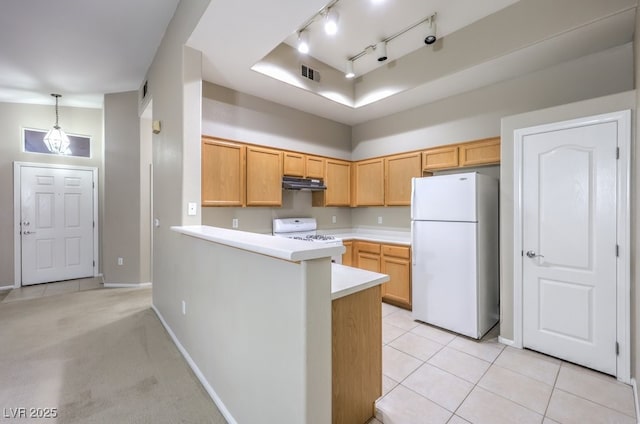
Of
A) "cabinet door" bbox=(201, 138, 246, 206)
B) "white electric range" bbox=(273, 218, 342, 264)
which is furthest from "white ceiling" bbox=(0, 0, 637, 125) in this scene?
"white electric range" bbox=(273, 218, 342, 264)

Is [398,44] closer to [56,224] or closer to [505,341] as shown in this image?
[505,341]

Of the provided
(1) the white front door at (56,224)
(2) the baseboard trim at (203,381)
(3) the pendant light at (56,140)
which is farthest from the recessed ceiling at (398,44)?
(1) the white front door at (56,224)

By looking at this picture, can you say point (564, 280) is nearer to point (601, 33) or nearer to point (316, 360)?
point (601, 33)

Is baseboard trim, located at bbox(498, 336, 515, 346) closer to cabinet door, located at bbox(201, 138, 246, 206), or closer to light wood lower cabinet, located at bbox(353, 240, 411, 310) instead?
light wood lower cabinet, located at bbox(353, 240, 411, 310)

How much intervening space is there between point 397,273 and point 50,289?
5522mm

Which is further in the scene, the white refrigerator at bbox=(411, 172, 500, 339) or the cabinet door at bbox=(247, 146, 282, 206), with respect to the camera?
the cabinet door at bbox=(247, 146, 282, 206)

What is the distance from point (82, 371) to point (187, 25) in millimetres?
3082

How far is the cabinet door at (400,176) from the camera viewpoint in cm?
395

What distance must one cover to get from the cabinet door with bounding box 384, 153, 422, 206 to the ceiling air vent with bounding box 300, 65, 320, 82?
1.60m

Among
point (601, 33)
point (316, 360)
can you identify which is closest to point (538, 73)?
point (601, 33)

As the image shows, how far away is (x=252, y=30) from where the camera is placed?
7.64 feet

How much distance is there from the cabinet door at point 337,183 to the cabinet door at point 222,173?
1461mm

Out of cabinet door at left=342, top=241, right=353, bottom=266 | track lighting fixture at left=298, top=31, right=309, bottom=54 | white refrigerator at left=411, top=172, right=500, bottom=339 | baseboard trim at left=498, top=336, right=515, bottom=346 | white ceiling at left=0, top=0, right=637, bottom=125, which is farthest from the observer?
cabinet door at left=342, top=241, right=353, bottom=266

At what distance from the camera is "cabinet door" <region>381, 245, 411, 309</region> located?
3571 millimetres
